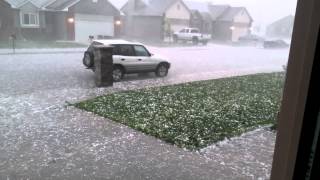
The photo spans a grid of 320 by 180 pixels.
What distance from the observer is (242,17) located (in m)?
51.8

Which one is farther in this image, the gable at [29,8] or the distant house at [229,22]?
the distant house at [229,22]

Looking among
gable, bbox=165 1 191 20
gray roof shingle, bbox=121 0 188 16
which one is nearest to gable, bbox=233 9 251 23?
gable, bbox=165 1 191 20

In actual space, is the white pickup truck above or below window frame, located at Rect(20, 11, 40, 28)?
below

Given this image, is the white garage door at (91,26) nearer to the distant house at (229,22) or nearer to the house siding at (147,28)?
the house siding at (147,28)

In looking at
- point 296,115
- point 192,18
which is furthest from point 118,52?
point 192,18

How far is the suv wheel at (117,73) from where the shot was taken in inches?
529

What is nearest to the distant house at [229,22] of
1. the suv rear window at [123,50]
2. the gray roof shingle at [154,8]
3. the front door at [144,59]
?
the gray roof shingle at [154,8]

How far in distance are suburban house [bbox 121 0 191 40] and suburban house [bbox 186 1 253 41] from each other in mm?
5280

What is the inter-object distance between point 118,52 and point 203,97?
15.6ft

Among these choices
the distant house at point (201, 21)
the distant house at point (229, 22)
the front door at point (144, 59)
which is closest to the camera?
the front door at point (144, 59)

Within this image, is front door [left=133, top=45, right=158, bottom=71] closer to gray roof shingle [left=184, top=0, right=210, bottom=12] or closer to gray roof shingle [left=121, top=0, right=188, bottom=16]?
gray roof shingle [left=121, top=0, right=188, bottom=16]

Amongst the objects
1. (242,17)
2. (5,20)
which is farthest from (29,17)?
(242,17)

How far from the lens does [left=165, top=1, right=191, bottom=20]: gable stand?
141 feet

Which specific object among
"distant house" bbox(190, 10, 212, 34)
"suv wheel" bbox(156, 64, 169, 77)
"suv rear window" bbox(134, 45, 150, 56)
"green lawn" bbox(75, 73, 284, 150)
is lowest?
"green lawn" bbox(75, 73, 284, 150)
